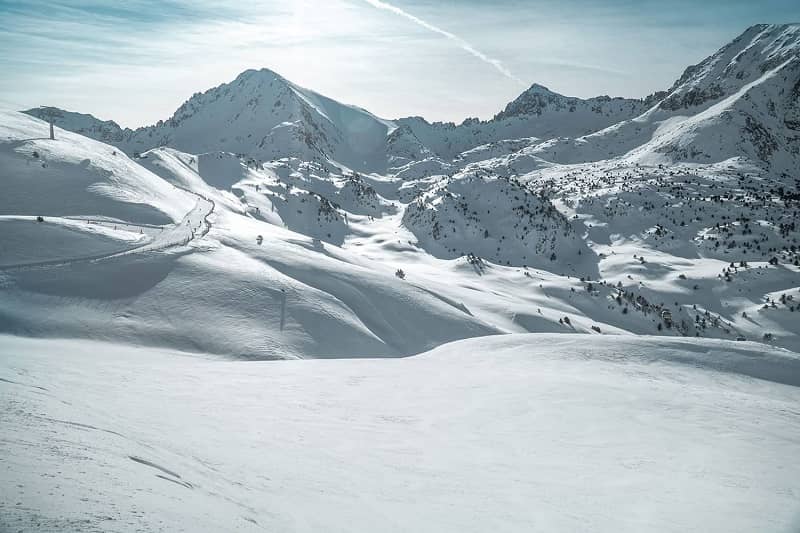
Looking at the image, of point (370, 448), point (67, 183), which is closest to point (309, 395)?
point (370, 448)

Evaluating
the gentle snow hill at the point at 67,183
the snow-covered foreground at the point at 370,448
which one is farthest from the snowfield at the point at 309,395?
the gentle snow hill at the point at 67,183

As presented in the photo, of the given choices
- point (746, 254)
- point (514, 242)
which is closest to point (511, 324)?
point (514, 242)

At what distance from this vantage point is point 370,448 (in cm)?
1402

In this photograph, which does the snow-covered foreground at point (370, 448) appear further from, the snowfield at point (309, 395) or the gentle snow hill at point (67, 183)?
the gentle snow hill at point (67, 183)

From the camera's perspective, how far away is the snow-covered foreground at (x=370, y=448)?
7406 mm

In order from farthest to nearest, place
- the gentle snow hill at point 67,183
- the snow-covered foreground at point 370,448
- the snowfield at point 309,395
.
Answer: the gentle snow hill at point 67,183
the snowfield at point 309,395
the snow-covered foreground at point 370,448

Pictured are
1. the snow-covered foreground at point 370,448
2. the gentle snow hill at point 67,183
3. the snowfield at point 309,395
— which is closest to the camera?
the snow-covered foreground at point 370,448

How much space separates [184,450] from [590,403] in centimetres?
1699

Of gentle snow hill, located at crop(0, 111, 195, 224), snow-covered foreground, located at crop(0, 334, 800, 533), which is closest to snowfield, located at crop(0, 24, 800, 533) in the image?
snow-covered foreground, located at crop(0, 334, 800, 533)

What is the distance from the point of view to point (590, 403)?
21.0 m

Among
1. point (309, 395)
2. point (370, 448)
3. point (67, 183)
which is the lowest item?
point (309, 395)

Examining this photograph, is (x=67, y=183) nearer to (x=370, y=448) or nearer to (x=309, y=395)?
(x=309, y=395)

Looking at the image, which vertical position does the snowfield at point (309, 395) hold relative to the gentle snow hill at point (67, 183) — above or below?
below

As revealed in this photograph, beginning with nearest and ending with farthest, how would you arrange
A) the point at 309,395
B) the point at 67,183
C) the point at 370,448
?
the point at 370,448 < the point at 309,395 < the point at 67,183
